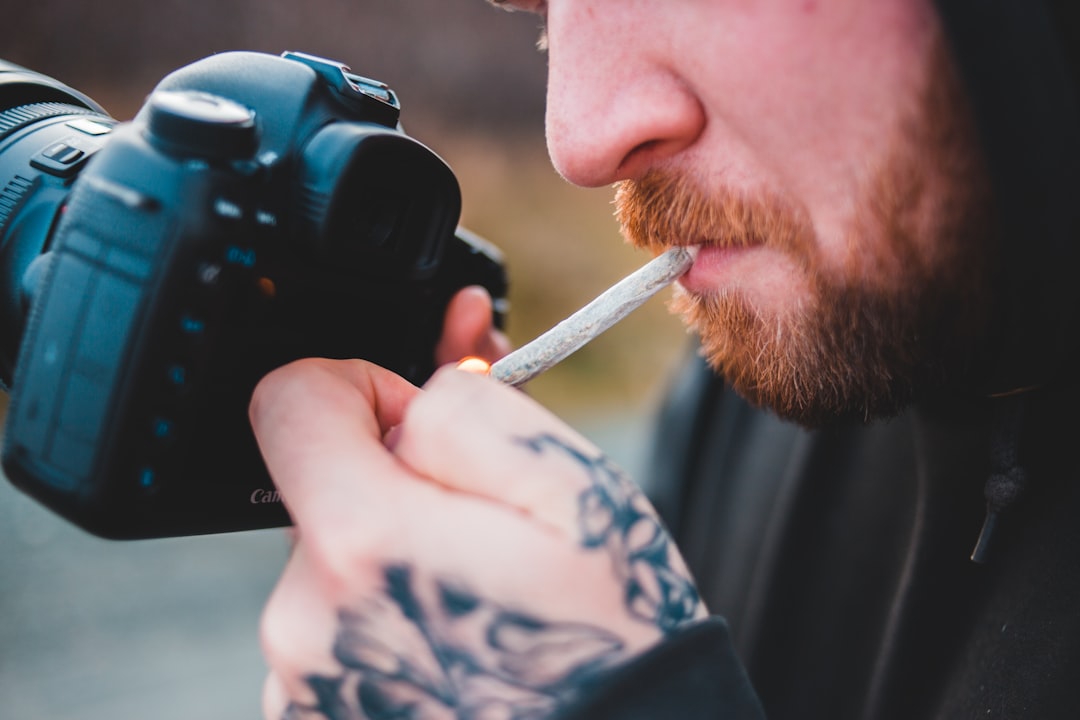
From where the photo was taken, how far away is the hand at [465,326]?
3.52ft

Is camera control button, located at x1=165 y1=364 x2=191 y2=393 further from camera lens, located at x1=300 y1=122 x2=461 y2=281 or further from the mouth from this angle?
the mouth

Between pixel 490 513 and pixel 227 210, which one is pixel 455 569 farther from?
pixel 227 210

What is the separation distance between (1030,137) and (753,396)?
32 centimetres

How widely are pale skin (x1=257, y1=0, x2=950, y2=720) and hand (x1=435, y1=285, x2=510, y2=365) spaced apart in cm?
34

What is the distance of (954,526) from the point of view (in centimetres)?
97

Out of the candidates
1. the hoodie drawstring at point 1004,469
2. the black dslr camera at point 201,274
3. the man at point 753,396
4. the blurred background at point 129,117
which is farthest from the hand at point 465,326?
the blurred background at point 129,117

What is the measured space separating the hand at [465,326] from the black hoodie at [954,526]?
45 cm

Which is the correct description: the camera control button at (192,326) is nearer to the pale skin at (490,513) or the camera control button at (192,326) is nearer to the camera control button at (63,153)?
the pale skin at (490,513)

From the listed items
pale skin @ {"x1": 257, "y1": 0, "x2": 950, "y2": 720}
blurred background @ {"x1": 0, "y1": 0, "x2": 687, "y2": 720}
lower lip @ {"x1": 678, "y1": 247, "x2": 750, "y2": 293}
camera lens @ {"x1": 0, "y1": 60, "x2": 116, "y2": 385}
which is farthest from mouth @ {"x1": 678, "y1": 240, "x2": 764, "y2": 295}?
blurred background @ {"x1": 0, "y1": 0, "x2": 687, "y2": 720}

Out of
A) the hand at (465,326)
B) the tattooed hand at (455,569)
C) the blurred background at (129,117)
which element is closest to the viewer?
the tattooed hand at (455,569)

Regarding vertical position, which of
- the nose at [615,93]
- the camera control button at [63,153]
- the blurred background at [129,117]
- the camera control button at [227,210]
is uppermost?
the nose at [615,93]

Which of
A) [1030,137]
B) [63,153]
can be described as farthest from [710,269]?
[63,153]

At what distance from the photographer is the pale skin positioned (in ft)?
1.91

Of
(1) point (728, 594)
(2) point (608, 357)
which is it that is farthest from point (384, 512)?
(2) point (608, 357)
